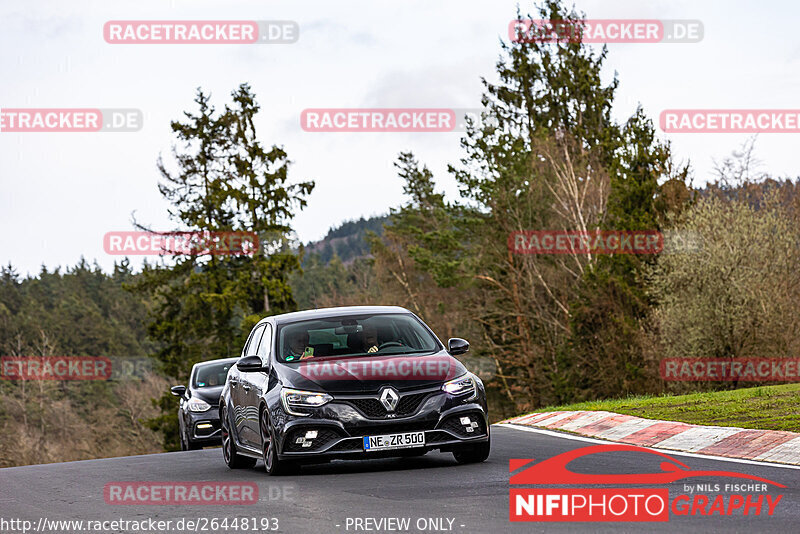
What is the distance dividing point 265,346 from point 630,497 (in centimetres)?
542

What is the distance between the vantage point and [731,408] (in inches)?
642

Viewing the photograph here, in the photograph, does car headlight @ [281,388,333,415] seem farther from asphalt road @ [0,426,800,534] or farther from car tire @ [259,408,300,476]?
asphalt road @ [0,426,800,534]

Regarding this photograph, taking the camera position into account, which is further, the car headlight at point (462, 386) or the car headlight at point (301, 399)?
the car headlight at point (462, 386)

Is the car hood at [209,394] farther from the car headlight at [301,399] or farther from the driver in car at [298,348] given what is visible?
the car headlight at [301,399]

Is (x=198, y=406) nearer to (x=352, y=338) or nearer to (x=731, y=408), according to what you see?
(x=352, y=338)

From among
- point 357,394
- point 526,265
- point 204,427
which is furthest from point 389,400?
point 526,265

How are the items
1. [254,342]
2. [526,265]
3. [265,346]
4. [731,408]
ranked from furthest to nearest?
[526,265], [731,408], [254,342], [265,346]

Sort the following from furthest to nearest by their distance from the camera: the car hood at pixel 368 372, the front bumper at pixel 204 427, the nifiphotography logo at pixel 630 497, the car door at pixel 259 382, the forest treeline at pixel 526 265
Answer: the forest treeline at pixel 526 265 → the front bumper at pixel 204 427 → the car door at pixel 259 382 → the car hood at pixel 368 372 → the nifiphotography logo at pixel 630 497

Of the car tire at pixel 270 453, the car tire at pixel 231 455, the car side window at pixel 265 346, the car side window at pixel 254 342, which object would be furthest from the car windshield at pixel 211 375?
the car tire at pixel 270 453

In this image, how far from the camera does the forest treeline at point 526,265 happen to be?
3055 centimetres

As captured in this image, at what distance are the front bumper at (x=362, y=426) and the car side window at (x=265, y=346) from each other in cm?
129

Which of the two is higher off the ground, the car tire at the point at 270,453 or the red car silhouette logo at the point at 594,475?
the car tire at the point at 270,453

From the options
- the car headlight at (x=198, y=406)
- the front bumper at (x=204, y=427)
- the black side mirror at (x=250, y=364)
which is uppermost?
the black side mirror at (x=250, y=364)

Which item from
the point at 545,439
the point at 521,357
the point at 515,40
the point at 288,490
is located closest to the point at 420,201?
the point at 515,40
